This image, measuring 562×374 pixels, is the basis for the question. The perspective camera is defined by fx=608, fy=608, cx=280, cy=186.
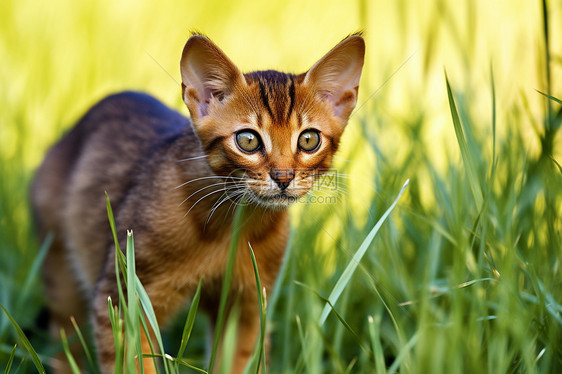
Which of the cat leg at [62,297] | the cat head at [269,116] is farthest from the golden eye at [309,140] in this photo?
the cat leg at [62,297]

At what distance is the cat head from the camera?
75.2 inches

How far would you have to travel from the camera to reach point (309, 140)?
203 centimetres

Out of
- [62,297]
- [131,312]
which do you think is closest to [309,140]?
[131,312]

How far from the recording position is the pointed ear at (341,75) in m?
2.00

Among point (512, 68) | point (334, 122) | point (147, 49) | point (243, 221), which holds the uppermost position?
point (147, 49)

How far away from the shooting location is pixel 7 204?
10.5 feet

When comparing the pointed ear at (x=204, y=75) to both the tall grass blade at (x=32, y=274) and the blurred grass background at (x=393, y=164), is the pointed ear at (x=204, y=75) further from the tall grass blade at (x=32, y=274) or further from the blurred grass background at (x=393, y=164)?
the tall grass blade at (x=32, y=274)

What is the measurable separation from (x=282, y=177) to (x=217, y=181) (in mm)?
350

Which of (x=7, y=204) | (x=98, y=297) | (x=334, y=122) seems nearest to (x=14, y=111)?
(x=7, y=204)

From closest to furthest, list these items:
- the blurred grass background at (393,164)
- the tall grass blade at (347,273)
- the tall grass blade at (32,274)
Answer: the tall grass blade at (347,273), the blurred grass background at (393,164), the tall grass blade at (32,274)

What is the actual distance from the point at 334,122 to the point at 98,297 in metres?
1.10

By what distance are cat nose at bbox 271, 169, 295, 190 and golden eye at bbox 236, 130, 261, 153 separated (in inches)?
4.9

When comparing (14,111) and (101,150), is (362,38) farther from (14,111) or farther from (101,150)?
(14,111)

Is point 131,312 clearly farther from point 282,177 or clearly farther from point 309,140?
point 309,140
